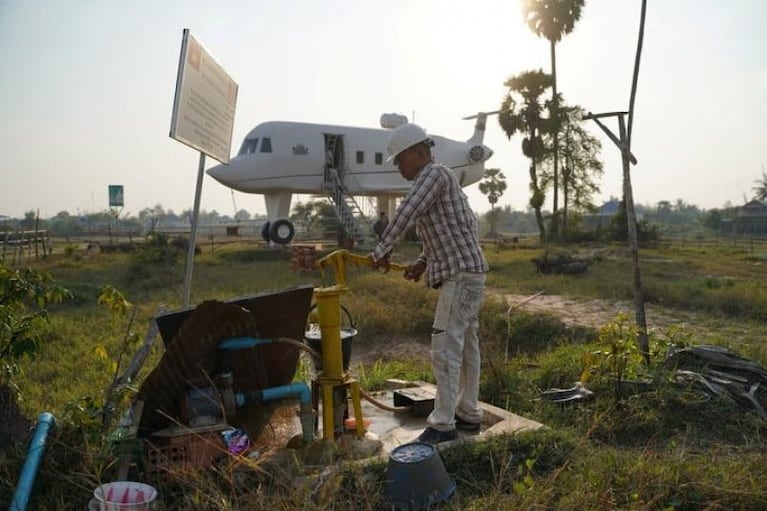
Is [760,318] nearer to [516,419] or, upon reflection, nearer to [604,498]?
[516,419]

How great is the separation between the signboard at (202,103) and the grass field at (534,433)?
4.65ft

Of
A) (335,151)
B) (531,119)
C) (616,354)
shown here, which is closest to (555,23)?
(531,119)

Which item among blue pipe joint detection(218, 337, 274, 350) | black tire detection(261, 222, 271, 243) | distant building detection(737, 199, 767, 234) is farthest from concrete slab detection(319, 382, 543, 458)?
distant building detection(737, 199, 767, 234)

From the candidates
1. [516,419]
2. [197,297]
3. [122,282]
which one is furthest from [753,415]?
[122,282]

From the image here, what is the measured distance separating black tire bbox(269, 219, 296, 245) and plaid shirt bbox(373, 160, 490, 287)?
18.8m

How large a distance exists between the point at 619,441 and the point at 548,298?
794 centimetres

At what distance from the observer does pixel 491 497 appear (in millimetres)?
2818

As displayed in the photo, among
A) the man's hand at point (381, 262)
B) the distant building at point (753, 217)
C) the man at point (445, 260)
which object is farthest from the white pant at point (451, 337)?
the distant building at point (753, 217)

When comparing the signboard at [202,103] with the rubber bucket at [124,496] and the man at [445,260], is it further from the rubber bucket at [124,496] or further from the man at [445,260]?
the rubber bucket at [124,496]

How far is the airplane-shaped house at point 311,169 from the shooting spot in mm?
21094

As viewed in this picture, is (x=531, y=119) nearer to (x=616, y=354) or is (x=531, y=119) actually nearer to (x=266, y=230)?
(x=266, y=230)

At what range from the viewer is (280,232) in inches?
882

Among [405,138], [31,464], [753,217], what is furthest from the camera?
[753,217]

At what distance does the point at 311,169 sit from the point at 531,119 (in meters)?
13.8
